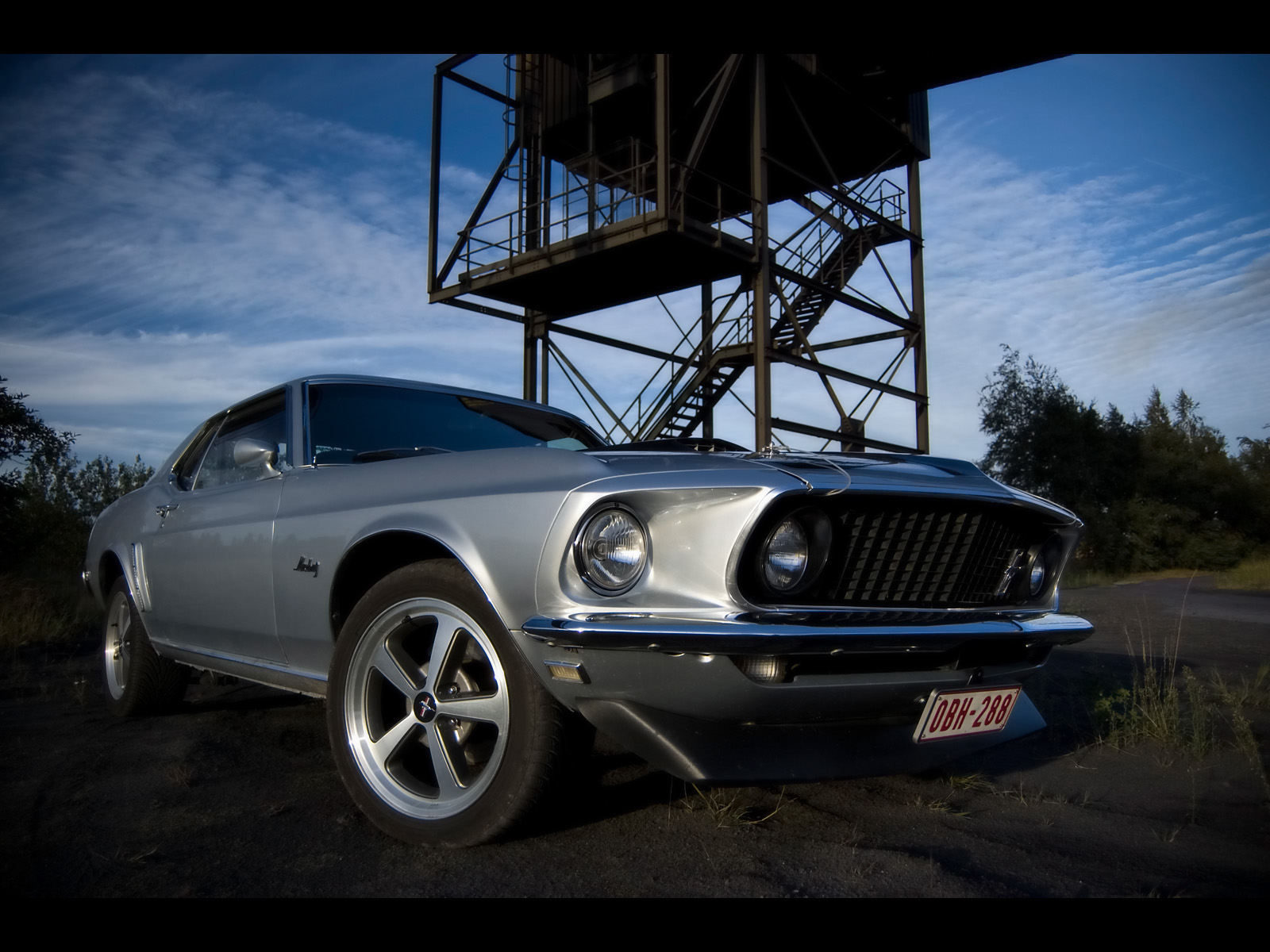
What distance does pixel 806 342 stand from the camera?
12023 mm

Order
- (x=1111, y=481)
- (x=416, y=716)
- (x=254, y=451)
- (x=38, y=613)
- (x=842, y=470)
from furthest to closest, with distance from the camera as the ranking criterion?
(x=1111, y=481)
(x=38, y=613)
(x=254, y=451)
(x=416, y=716)
(x=842, y=470)

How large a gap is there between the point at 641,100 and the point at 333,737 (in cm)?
1190

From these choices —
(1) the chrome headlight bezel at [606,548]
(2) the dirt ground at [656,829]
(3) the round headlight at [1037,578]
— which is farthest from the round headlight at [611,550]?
(3) the round headlight at [1037,578]

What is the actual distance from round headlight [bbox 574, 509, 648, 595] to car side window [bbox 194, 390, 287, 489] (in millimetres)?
1612

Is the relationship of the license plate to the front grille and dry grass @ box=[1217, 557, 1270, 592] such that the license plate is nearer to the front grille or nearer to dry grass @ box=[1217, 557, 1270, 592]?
the front grille

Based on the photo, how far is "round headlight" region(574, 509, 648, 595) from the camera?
209cm

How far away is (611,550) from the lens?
6.93 feet

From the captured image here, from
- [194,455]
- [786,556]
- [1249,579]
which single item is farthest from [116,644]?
[1249,579]

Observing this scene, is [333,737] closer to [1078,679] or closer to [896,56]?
[1078,679]

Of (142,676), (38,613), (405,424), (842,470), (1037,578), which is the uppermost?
(405,424)

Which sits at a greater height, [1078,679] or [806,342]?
[806,342]

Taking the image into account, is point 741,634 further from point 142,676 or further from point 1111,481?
point 1111,481

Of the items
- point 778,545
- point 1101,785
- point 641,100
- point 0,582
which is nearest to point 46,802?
point 778,545

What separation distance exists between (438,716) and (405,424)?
58.2 inches
